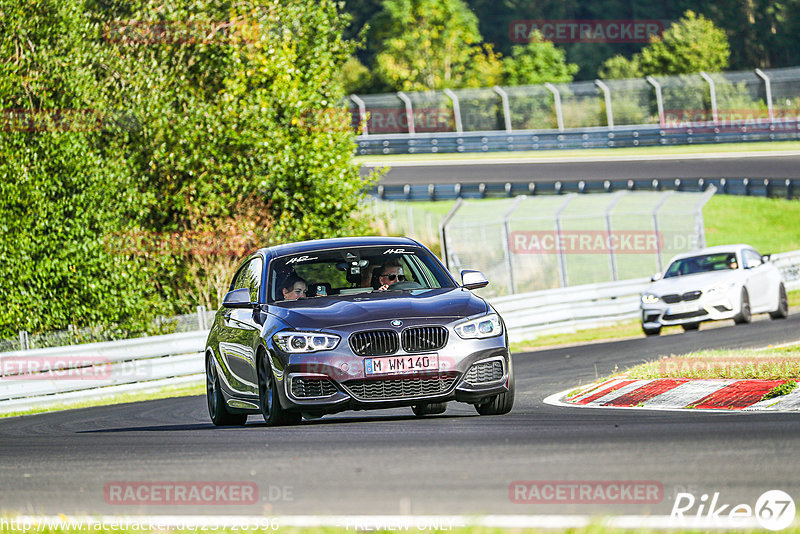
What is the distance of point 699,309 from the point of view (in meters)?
21.8

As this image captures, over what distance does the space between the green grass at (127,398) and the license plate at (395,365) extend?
925 cm

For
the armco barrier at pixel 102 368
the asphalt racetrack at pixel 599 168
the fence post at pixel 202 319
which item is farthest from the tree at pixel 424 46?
the fence post at pixel 202 319

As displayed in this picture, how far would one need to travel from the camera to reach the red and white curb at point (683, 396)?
10203 millimetres

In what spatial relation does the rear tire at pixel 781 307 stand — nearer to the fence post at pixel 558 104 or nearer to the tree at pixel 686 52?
the fence post at pixel 558 104

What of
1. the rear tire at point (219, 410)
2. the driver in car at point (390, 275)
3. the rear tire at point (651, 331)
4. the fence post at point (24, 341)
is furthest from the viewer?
the rear tire at point (651, 331)

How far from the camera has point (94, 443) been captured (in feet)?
32.8

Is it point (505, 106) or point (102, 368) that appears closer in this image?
point (102, 368)

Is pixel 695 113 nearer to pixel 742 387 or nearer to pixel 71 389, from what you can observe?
pixel 71 389

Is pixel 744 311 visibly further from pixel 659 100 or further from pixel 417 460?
pixel 659 100

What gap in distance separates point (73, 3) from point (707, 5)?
72.8 metres

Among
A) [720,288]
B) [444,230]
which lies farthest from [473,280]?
[444,230]

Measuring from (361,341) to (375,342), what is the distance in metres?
0.10

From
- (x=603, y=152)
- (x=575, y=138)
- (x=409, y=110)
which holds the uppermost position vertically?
(x=409, y=110)

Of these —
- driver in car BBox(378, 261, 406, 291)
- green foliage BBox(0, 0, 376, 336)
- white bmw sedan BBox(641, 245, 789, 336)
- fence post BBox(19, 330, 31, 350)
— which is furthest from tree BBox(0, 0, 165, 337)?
driver in car BBox(378, 261, 406, 291)
